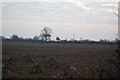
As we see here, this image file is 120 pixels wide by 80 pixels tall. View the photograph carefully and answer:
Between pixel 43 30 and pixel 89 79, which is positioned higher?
pixel 43 30

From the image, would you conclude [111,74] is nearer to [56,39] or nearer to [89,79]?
[89,79]

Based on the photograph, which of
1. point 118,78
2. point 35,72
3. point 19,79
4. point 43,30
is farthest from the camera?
point 43,30

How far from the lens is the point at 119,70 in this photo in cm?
894

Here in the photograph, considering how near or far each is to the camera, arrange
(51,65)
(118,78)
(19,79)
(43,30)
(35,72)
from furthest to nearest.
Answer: (43,30), (51,65), (35,72), (19,79), (118,78)

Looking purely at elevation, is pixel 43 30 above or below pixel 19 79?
above

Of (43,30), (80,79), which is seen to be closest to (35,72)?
(80,79)

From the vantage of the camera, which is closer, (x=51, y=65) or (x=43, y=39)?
(x=51, y=65)

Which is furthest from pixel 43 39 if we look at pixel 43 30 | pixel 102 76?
pixel 102 76

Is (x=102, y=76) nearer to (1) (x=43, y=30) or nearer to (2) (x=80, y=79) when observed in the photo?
(2) (x=80, y=79)

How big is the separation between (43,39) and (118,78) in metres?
101

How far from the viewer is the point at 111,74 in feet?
29.4

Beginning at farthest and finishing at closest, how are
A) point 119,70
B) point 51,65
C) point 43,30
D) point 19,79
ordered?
1. point 43,30
2. point 51,65
3. point 19,79
4. point 119,70

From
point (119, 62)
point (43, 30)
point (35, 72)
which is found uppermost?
point (43, 30)

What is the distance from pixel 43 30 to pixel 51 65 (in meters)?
89.1
